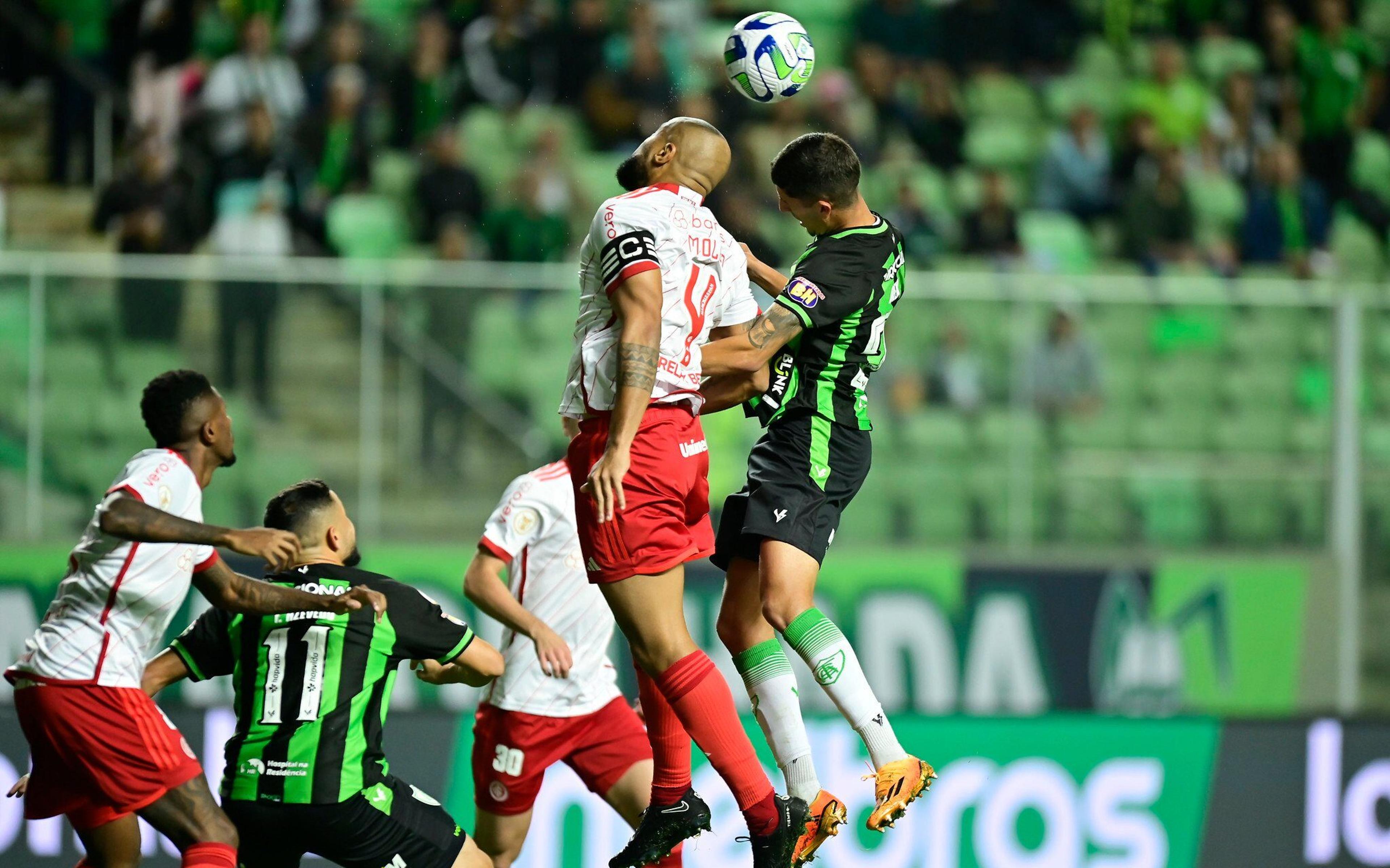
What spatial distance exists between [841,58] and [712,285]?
27.6ft

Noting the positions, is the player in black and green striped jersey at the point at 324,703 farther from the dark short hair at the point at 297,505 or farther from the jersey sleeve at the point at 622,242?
the jersey sleeve at the point at 622,242

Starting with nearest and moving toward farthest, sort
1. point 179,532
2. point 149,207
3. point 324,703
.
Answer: point 179,532 < point 324,703 < point 149,207

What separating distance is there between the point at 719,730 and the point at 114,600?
1930 millimetres

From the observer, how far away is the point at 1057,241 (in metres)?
13.0

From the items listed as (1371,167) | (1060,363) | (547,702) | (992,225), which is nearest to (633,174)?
(547,702)

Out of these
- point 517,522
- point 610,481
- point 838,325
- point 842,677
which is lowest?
point 842,677

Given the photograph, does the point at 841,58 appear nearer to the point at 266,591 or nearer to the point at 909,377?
the point at 909,377

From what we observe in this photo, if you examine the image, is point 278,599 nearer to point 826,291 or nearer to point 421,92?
point 826,291

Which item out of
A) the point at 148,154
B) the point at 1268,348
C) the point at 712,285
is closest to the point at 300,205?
the point at 148,154

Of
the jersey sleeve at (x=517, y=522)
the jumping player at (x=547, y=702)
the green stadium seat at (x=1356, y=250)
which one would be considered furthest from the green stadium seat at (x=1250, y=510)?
the jersey sleeve at (x=517, y=522)

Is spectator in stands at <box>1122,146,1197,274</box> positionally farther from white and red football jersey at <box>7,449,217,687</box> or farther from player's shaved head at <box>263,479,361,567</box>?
white and red football jersey at <box>7,449,217,687</box>

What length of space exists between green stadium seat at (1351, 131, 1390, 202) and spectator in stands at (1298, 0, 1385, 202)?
82 mm

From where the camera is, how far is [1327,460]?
10656mm

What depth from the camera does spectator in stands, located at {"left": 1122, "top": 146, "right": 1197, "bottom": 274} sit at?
505 inches
